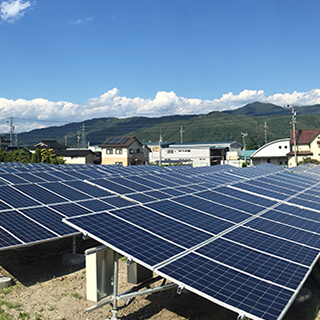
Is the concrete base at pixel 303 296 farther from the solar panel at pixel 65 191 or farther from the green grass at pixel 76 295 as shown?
the solar panel at pixel 65 191

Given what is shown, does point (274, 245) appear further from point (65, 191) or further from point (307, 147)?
point (307, 147)

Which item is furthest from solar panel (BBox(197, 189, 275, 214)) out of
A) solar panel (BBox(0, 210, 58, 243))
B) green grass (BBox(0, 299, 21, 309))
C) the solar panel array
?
green grass (BBox(0, 299, 21, 309))

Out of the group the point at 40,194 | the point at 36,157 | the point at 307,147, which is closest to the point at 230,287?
the point at 40,194

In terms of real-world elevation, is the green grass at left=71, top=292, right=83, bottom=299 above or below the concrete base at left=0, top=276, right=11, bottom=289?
below

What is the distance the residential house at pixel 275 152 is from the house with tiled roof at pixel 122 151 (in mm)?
31169

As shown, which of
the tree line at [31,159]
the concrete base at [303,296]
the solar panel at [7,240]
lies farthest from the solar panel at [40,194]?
the tree line at [31,159]

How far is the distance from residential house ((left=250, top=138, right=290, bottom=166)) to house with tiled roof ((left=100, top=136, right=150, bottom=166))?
31.2m

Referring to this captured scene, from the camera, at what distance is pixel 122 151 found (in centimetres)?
7806

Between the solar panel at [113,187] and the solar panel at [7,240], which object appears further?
the solar panel at [113,187]

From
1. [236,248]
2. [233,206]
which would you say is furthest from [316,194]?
[236,248]

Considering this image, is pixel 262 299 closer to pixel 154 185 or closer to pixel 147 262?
pixel 147 262

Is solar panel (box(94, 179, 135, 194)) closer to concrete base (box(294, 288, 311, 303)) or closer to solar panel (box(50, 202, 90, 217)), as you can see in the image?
solar panel (box(50, 202, 90, 217))

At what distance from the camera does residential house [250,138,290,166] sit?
81562 millimetres

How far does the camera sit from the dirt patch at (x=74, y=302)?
10.2m
